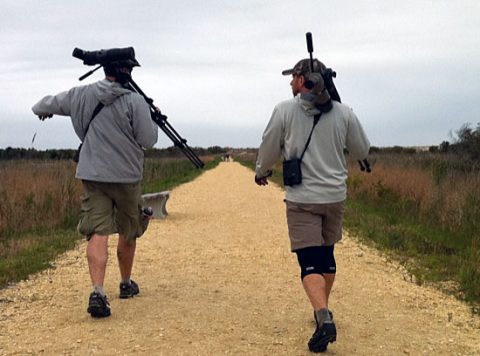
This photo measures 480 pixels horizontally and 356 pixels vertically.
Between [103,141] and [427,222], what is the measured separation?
25.6 feet

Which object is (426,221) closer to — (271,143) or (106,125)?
(271,143)

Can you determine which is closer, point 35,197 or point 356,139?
point 356,139

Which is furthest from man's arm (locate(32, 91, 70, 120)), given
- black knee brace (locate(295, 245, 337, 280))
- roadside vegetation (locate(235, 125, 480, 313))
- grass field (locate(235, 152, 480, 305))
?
grass field (locate(235, 152, 480, 305))

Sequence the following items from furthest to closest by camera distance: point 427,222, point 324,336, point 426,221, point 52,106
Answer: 1. point 426,221
2. point 427,222
3. point 52,106
4. point 324,336

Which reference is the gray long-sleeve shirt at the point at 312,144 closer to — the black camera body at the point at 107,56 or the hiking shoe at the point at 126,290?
the black camera body at the point at 107,56

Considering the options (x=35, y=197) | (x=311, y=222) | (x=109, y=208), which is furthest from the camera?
(x=35, y=197)

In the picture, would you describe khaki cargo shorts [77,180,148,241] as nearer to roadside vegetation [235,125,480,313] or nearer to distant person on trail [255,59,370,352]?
distant person on trail [255,59,370,352]

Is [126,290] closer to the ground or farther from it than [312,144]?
closer to the ground

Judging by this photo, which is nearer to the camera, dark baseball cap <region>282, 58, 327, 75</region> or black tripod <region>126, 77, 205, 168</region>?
dark baseball cap <region>282, 58, 327, 75</region>

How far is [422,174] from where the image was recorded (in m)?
15.6

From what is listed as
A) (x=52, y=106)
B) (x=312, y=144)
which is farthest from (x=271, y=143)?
(x=52, y=106)

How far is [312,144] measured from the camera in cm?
434

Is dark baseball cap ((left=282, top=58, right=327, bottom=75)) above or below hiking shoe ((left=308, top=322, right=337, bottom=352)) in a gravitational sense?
above

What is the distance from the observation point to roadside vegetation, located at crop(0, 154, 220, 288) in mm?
7840
